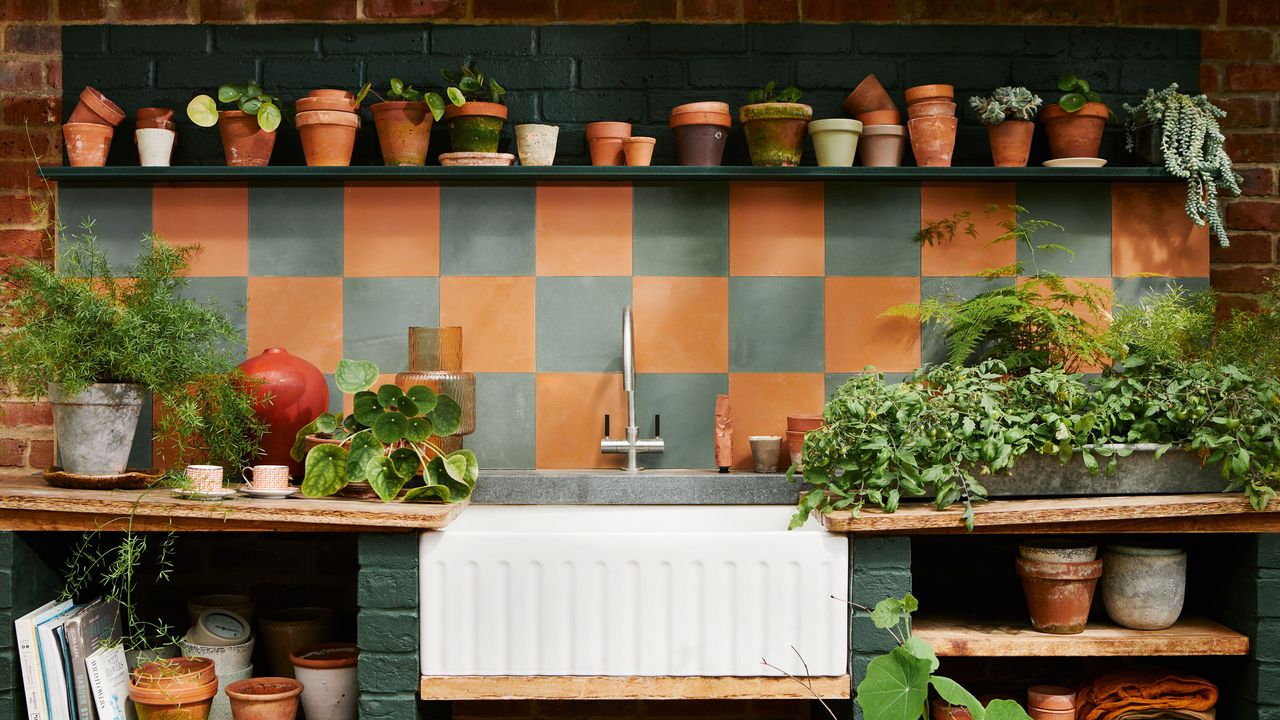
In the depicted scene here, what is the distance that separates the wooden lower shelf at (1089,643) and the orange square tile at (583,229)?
1176 millimetres

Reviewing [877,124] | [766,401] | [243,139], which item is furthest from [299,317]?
[877,124]

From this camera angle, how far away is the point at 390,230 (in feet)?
8.57

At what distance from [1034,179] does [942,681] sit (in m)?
1.44

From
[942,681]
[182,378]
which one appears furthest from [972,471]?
[182,378]

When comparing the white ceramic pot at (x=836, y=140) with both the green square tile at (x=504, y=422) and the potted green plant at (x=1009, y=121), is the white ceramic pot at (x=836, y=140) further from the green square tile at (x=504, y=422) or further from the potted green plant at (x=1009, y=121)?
the green square tile at (x=504, y=422)

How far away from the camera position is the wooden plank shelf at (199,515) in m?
1.96

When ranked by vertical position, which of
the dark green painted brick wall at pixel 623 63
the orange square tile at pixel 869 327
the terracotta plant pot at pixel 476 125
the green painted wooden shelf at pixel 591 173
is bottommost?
the orange square tile at pixel 869 327

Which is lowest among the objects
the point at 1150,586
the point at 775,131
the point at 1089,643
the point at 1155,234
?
the point at 1089,643

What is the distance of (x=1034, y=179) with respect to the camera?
2586 mm

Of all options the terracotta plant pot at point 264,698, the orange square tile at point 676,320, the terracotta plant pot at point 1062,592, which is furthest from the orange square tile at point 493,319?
the terracotta plant pot at point 1062,592

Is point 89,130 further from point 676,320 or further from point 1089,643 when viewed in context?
point 1089,643

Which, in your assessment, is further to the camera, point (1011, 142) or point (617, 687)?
point (1011, 142)

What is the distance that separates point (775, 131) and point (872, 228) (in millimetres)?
367

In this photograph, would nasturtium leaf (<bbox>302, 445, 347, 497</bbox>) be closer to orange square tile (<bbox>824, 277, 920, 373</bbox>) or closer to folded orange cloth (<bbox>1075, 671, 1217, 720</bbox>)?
orange square tile (<bbox>824, 277, 920, 373</bbox>)
